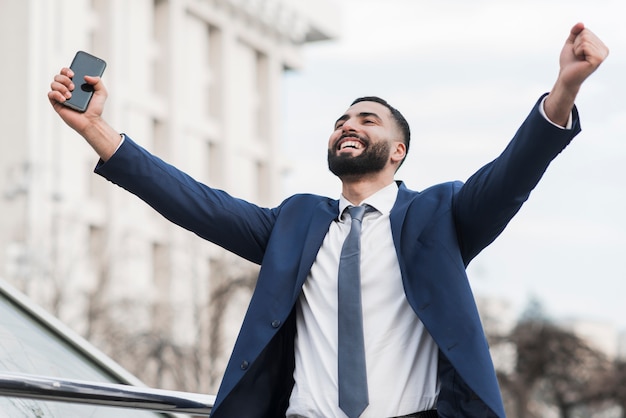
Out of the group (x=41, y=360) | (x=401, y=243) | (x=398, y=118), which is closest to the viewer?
(x=401, y=243)

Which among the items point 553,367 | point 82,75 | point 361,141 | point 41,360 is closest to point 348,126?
point 361,141

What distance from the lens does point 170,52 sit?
5209cm

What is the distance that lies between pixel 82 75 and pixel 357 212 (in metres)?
0.96

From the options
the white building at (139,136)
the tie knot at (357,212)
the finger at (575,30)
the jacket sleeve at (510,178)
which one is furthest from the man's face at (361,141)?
the white building at (139,136)

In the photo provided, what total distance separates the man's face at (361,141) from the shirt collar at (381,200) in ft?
0.25

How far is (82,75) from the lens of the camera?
3.94 m

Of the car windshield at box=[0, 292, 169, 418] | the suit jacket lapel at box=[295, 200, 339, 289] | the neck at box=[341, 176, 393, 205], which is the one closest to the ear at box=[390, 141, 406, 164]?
the neck at box=[341, 176, 393, 205]

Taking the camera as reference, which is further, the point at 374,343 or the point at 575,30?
the point at 374,343

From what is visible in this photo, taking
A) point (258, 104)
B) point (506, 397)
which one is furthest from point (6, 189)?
point (258, 104)

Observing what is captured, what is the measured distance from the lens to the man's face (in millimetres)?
3994

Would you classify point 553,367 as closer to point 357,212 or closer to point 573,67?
point 357,212

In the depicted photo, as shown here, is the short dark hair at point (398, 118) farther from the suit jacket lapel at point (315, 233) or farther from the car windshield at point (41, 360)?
the car windshield at point (41, 360)

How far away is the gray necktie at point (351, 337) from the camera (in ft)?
11.7

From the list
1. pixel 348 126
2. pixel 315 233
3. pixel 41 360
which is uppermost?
pixel 348 126
